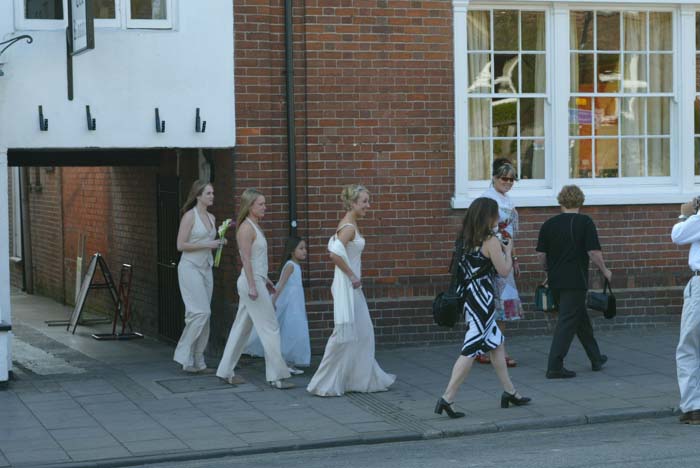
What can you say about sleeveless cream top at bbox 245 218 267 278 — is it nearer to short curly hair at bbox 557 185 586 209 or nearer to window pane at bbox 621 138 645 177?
short curly hair at bbox 557 185 586 209

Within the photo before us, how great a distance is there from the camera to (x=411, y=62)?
12.8 meters

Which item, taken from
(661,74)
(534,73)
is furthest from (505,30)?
(661,74)

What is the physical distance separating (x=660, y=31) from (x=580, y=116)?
4.53 ft

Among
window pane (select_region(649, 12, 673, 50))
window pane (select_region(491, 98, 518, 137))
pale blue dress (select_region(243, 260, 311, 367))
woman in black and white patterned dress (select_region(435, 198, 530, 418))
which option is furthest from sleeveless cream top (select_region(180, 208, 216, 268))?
window pane (select_region(649, 12, 673, 50))

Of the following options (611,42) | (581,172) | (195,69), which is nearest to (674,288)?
(581,172)

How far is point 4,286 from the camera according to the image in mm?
11000

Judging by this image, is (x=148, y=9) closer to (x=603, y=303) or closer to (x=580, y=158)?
(x=580, y=158)

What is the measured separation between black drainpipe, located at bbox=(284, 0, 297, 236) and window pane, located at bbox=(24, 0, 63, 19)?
227 centimetres

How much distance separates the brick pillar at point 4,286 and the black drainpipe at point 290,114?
9.30 ft

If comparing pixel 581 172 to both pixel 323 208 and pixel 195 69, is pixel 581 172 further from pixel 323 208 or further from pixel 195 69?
pixel 195 69

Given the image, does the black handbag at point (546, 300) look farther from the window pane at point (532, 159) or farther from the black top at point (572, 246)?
the window pane at point (532, 159)

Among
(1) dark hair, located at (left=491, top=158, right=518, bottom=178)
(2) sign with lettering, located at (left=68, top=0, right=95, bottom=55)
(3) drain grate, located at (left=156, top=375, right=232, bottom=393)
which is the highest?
(2) sign with lettering, located at (left=68, top=0, right=95, bottom=55)

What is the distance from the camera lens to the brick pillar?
10.7 meters

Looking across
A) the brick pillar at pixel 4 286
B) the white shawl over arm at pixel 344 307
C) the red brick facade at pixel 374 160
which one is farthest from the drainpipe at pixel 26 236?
the white shawl over arm at pixel 344 307
